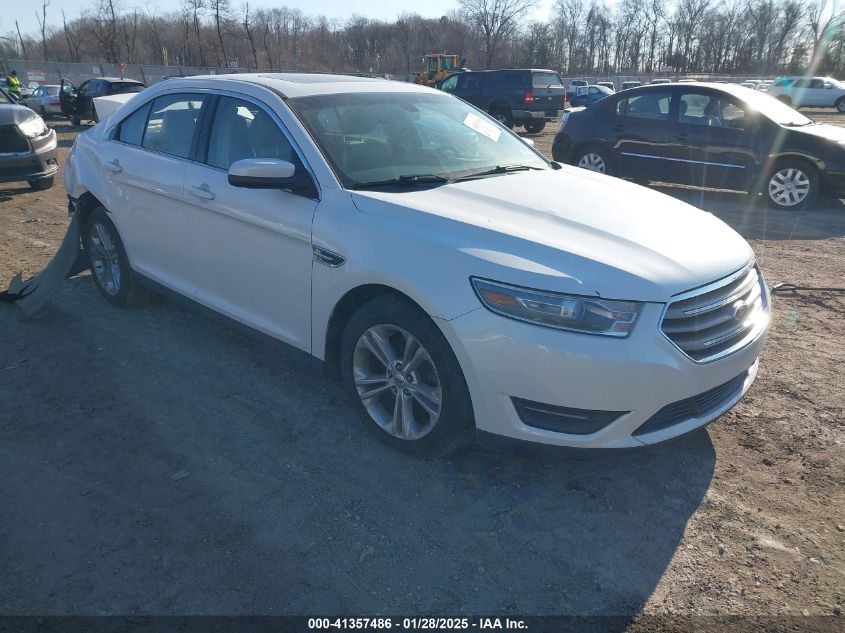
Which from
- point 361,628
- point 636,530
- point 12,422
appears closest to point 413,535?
point 361,628

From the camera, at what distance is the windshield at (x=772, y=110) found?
8.86m

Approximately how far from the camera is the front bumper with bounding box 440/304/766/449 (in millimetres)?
2514

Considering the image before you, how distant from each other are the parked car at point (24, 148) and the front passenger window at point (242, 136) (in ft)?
22.1

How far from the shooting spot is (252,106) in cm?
376

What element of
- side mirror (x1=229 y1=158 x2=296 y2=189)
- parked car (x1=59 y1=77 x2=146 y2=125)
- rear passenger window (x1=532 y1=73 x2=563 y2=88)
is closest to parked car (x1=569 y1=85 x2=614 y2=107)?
rear passenger window (x1=532 y1=73 x2=563 y2=88)

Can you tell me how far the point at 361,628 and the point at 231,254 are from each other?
230 cm

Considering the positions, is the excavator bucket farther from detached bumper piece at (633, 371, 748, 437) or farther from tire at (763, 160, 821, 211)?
tire at (763, 160, 821, 211)

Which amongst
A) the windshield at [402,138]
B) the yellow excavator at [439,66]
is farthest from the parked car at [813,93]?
the windshield at [402,138]

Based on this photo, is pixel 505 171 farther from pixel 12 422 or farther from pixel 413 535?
pixel 12 422

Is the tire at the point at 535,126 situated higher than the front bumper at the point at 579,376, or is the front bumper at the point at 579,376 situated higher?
the tire at the point at 535,126

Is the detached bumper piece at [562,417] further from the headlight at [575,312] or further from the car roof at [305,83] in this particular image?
the car roof at [305,83]

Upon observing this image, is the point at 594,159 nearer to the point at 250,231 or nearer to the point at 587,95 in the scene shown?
the point at 250,231

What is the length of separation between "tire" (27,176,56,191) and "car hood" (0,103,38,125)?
84 cm

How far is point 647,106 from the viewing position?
9820 millimetres
